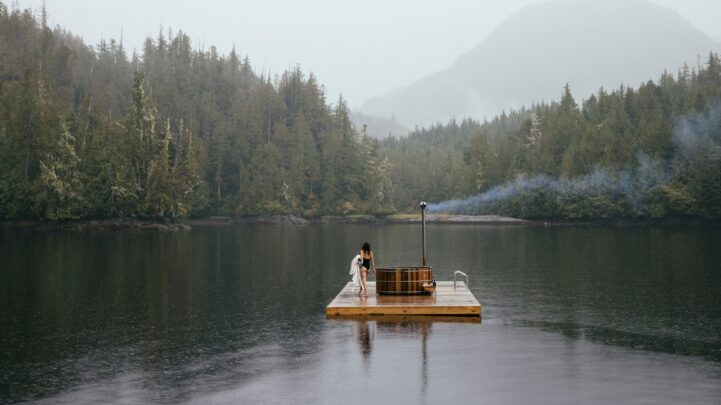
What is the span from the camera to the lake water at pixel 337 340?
18.7 metres

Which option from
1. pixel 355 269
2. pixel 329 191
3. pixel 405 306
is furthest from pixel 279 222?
pixel 405 306

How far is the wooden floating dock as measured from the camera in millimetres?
29719

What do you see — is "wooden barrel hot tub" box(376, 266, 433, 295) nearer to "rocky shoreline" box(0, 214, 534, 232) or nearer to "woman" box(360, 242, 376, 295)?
"woman" box(360, 242, 376, 295)

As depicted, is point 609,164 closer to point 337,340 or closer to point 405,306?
point 405,306

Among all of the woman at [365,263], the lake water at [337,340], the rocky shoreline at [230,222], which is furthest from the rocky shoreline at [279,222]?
the woman at [365,263]

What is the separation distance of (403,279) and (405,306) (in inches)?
146

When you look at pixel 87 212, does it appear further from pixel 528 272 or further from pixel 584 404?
pixel 584 404

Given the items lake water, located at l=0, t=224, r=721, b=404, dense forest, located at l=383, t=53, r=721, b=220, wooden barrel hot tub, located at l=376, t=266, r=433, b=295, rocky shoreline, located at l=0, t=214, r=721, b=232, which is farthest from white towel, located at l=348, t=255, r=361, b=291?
dense forest, located at l=383, t=53, r=721, b=220

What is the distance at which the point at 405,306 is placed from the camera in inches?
1174

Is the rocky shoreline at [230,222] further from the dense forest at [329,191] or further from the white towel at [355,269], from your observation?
the white towel at [355,269]

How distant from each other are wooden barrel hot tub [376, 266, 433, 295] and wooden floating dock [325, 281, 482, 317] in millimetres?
534

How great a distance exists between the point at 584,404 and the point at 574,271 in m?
34.8

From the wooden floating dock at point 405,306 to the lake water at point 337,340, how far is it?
1.22m

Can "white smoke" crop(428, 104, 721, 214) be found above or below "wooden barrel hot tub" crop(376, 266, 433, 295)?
above
